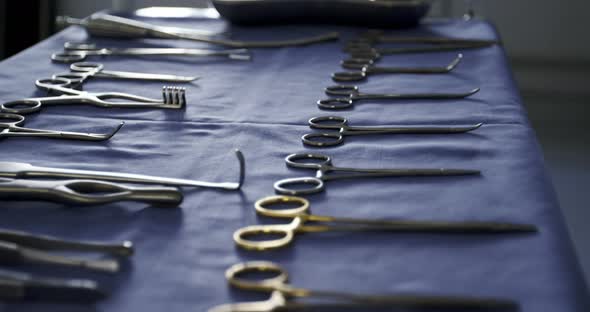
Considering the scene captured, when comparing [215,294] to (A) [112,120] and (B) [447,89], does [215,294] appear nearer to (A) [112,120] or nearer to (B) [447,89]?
(A) [112,120]

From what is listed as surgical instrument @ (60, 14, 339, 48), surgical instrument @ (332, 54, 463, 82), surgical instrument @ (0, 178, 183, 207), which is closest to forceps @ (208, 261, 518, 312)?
surgical instrument @ (0, 178, 183, 207)

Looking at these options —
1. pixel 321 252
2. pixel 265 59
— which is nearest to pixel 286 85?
pixel 265 59

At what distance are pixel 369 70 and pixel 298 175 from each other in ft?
1.56

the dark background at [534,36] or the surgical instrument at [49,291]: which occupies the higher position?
the surgical instrument at [49,291]

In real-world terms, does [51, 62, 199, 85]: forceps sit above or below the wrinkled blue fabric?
below

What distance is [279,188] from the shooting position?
2.47 feet

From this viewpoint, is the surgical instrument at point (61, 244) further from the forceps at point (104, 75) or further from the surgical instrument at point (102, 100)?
the forceps at point (104, 75)

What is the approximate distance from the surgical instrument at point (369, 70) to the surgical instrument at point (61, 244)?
65cm

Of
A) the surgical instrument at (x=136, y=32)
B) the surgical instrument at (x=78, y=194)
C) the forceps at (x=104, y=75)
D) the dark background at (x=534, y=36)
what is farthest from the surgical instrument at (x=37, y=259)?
the dark background at (x=534, y=36)

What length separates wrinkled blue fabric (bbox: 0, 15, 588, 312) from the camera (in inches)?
22.9

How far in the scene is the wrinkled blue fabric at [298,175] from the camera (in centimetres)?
58

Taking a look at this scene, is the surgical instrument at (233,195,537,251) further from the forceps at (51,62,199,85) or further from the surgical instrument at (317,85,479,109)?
the forceps at (51,62,199,85)

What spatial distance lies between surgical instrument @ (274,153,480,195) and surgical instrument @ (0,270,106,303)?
0.24 m

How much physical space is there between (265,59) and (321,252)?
784 mm
